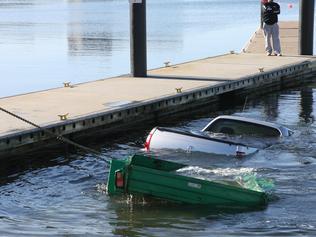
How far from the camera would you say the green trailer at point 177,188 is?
34.6 ft

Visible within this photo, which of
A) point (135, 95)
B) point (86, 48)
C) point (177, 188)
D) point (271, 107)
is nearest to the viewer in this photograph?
point (177, 188)

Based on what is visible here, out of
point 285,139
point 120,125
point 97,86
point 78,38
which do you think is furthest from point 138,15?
point 78,38

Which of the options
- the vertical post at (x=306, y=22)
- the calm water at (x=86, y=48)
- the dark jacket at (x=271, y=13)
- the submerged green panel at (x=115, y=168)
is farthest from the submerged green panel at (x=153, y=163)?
the vertical post at (x=306, y=22)

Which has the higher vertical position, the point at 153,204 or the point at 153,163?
the point at 153,163

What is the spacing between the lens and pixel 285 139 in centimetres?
1480

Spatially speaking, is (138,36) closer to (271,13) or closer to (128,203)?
(271,13)

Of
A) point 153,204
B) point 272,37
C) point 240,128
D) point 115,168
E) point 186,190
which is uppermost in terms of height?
point 272,37

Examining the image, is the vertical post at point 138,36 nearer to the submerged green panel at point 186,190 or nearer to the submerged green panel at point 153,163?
the submerged green panel at point 153,163

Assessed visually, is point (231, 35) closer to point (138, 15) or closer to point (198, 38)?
point (198, 38)

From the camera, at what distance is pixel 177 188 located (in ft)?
34.8

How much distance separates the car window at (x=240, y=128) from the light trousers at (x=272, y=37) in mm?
11825

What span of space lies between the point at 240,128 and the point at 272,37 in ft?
40.1

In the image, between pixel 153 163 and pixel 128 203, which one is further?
pixel 153 163

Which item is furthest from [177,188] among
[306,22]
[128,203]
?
[306,22]
